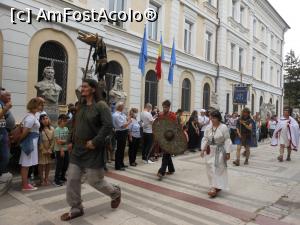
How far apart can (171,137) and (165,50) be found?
1024cm

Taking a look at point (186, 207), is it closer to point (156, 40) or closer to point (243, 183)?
point (243, 183)

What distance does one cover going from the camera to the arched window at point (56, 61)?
10.9 m

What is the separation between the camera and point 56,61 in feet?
37.0

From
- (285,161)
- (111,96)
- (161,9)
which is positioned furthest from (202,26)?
(285,161)

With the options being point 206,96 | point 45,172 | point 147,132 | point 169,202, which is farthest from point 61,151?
point 206,96

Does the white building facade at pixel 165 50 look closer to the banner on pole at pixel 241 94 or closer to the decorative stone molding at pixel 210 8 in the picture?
the decorative stone molding at pixel 210 8

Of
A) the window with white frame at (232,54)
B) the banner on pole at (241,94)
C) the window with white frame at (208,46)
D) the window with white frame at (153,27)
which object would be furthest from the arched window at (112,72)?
the window with white frame at (232,54)

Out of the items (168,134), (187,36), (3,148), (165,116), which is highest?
(187,36)

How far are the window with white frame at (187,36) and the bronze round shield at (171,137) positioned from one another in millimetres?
12492

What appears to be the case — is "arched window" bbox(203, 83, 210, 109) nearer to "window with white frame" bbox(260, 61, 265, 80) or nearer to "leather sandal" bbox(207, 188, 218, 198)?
"window with white frame" bbox(260, 61, 265, 80)

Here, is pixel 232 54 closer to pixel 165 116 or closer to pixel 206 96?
pixel 206 96

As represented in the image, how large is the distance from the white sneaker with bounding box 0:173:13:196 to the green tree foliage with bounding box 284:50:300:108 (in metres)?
44.0

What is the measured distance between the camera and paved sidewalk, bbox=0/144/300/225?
4.55 m

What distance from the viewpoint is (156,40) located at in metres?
16.0
